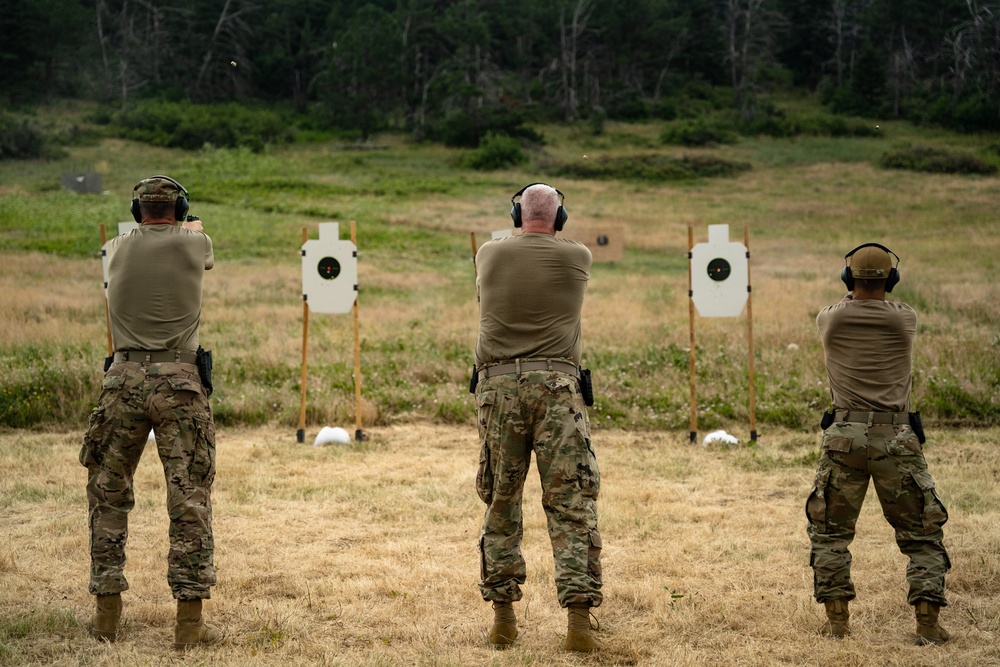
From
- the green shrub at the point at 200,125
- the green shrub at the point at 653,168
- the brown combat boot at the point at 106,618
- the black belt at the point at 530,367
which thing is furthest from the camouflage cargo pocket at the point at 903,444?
the green shrub at the point at 200,125

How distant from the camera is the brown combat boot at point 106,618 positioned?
14.5 feet

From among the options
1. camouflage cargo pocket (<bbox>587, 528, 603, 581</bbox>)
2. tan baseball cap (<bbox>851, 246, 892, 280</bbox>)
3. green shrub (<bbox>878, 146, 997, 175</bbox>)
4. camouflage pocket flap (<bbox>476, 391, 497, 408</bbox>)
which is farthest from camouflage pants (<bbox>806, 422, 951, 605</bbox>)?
green shrub (<bbox>878, 146, 997, 175</bbox>)

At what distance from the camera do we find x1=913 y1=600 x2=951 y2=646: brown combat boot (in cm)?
436

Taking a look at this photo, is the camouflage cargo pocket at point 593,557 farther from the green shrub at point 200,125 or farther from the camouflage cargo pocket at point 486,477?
the green shrub at point 200,125

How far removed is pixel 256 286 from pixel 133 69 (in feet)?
137

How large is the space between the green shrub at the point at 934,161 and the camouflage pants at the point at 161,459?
119 feet

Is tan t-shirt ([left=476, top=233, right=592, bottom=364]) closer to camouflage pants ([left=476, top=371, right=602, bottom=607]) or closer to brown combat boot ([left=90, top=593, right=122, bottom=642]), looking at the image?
camouflage pants ([left=476, top=371, right=602, bottom=607])

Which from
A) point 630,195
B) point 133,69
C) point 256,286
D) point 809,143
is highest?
point 133,69

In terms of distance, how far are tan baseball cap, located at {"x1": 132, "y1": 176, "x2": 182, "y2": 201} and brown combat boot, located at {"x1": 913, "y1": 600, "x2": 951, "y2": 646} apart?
3.88 m

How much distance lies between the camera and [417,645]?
445 cm

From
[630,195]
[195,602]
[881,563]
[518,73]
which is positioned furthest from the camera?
[518,73]

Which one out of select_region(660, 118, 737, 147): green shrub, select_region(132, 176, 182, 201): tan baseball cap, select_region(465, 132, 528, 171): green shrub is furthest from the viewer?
select_region(660, 118, 737, 147): green shrub

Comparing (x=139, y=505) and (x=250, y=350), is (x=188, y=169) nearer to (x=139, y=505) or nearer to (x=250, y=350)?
(x=250, y=350)

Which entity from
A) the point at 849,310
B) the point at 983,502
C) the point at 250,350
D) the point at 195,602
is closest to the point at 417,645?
the point at 195,602
